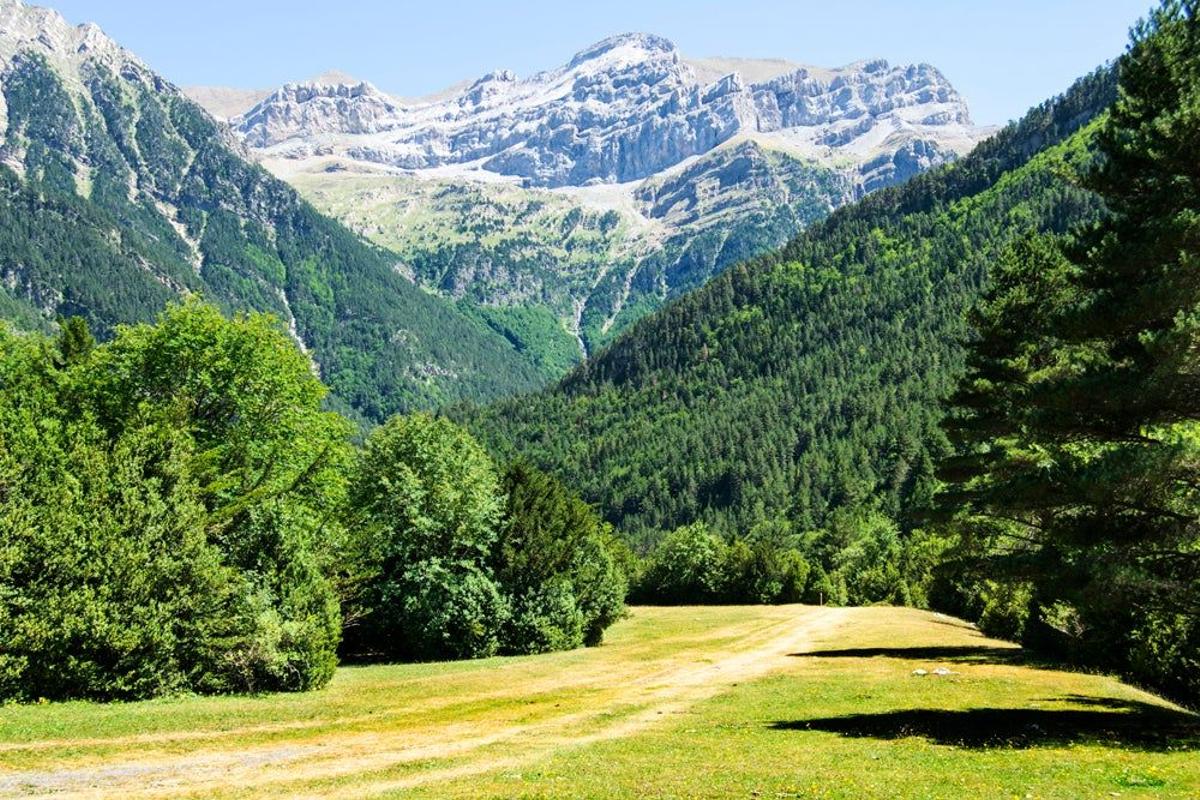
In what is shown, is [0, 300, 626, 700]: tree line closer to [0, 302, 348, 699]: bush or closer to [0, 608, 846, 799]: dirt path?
[0, 302, 348, 699]: bush

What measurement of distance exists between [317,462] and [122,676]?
16.8m

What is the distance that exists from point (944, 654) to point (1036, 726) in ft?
66.2

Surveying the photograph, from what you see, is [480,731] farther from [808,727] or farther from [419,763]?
[808,727]

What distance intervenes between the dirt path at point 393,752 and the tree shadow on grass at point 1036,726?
656cm

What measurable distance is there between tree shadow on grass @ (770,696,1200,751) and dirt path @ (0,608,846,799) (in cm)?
656

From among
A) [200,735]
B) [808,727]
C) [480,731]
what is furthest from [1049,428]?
[200,735]

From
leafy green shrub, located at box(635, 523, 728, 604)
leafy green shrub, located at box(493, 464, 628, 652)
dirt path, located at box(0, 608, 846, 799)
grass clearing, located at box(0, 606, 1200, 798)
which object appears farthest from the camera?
leafy green shrub, located at box(635, 523, 728, 604)

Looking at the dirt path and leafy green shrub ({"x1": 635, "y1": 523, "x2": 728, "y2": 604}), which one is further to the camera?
leafy green shrub ({"x1": 635, "y1": 523, "x2": 728, "y2": 604})

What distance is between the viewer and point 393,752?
2202 centimetres

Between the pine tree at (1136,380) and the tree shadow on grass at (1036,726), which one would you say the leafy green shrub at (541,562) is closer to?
the tree shadow on grass at (1036,726)

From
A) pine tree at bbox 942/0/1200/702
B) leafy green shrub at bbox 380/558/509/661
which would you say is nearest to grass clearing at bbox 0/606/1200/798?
pine tree at bbox 942/0/1200/702

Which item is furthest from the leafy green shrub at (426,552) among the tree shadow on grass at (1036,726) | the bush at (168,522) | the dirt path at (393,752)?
the tree shadow on grass at (1036,726)

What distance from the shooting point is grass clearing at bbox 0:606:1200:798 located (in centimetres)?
1686

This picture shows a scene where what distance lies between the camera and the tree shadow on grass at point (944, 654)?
38.9 meters
